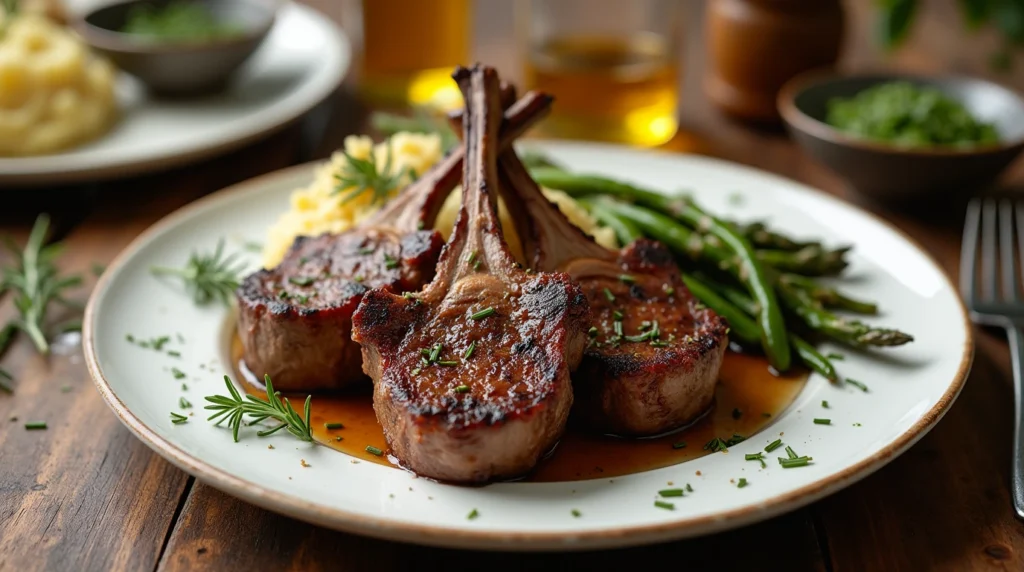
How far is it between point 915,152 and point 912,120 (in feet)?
1.60

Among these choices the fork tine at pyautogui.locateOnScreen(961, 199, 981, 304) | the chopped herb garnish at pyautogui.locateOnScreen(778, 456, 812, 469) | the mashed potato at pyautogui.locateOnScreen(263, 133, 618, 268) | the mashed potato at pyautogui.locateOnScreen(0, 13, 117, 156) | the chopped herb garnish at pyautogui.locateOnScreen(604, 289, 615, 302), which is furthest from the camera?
the mashed potato at pyautogui.locateOnScreen(0, 13, 117, 156)

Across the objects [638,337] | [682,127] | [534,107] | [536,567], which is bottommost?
[682,127]

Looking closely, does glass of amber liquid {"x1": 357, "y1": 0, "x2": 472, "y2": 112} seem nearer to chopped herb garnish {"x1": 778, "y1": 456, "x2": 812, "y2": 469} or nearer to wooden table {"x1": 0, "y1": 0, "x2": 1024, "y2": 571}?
wooden table {"x1": 0, "y1": 0, "x2": 1024, "y2": 571}

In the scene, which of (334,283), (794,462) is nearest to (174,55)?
(334,283)

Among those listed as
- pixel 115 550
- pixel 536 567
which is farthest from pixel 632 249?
pixel 115 550

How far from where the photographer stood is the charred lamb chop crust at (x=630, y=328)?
11.0 ft

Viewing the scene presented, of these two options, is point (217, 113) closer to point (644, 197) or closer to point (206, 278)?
point (206, 278)

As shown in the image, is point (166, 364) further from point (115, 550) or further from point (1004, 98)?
point (1004, 98)

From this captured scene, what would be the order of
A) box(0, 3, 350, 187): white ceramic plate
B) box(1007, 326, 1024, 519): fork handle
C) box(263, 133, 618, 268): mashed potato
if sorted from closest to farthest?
1. box(1007, 326, 1024, 519): fork handle
2. box(263, 133, 618, 268): mashed potato
3. box(0, 3, 350, 187): white ceramic plate

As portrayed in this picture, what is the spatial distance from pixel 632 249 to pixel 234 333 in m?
1.66

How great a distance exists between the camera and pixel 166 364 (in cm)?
372

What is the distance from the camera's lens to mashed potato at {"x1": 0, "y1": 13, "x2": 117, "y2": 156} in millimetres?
5582

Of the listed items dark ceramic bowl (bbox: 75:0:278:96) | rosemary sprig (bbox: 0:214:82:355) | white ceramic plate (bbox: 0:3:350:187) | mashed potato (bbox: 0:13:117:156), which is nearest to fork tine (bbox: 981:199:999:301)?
white ceramic plate (bbox: 0:3:350:187)

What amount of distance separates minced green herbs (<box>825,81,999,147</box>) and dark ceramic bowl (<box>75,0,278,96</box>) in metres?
3.78
